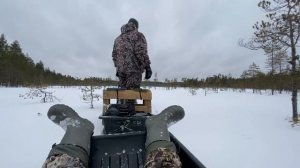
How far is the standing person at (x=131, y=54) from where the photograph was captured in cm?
542

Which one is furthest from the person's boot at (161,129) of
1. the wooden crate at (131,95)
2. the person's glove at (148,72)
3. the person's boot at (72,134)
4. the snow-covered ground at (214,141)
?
the person's glove at (148,72)

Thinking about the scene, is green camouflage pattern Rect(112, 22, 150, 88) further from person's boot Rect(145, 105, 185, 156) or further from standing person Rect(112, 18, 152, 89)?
person's boot Rect(145, 105, 185, 156)

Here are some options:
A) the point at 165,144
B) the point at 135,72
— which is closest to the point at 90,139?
the point at 165,144

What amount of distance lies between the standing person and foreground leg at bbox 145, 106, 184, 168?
3427mm

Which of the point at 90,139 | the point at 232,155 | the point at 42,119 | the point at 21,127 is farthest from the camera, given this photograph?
the point at 42,119

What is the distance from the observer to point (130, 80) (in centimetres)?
553

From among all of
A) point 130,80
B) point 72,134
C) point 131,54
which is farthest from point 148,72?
point 72,134

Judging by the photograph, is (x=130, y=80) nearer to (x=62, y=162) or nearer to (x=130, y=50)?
(x=130, y=50)

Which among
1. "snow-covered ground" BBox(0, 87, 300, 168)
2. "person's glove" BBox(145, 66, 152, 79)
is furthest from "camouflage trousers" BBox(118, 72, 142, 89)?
"snow-covered ground" BBox(0, 87, 300, 168)

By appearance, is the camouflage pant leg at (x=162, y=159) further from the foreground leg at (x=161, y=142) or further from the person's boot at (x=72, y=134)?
the person's boot at (x=72, y=134)

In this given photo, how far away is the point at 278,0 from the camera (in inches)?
255

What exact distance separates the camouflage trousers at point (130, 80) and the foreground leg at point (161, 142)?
3432mm

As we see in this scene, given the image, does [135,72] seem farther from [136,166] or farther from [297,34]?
[297,34]

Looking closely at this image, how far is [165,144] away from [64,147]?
2.11 feet
